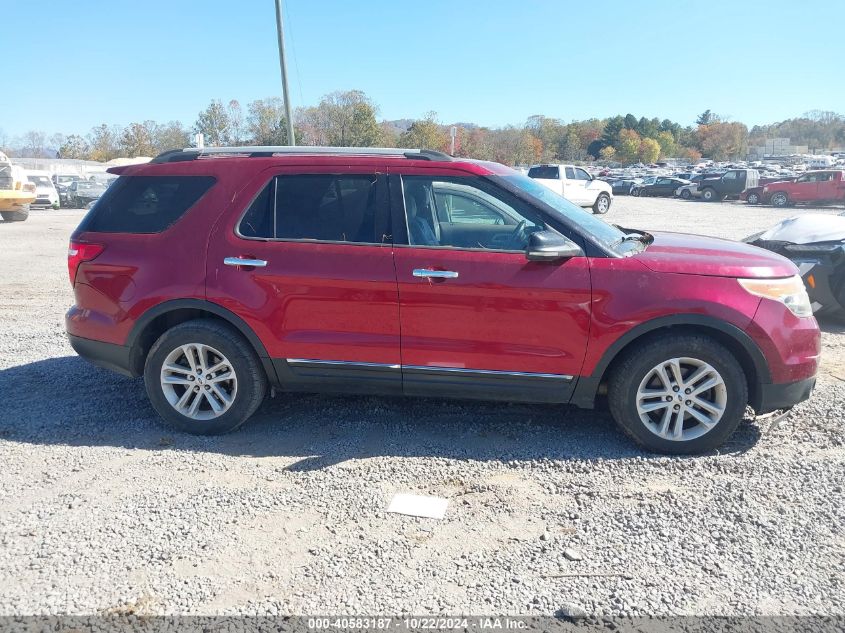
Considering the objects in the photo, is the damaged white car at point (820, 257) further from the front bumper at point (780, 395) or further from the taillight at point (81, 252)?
the taillight at point (81, 252)

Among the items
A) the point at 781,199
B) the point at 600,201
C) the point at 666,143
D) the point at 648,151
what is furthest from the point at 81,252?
the point at 666,143

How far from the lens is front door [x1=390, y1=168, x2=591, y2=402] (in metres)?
3.93

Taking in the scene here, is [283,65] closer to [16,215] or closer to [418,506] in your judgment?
[418,506]

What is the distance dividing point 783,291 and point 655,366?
92 cm

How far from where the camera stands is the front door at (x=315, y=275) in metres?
4.12

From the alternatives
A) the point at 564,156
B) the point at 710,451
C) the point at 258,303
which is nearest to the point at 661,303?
the point at 710,451

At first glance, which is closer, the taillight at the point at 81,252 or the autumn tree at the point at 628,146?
the taillight at the point at 81,252

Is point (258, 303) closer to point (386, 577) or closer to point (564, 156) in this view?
point (386, 577)

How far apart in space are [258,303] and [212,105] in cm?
5200

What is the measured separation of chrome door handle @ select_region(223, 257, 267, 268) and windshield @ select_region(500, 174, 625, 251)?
1.67 m

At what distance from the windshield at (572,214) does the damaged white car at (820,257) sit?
11.7ft

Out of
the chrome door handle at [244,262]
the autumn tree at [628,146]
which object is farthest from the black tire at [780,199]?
the autumn tree at [628,146]

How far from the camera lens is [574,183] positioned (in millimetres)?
25000

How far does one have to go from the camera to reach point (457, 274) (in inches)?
157
